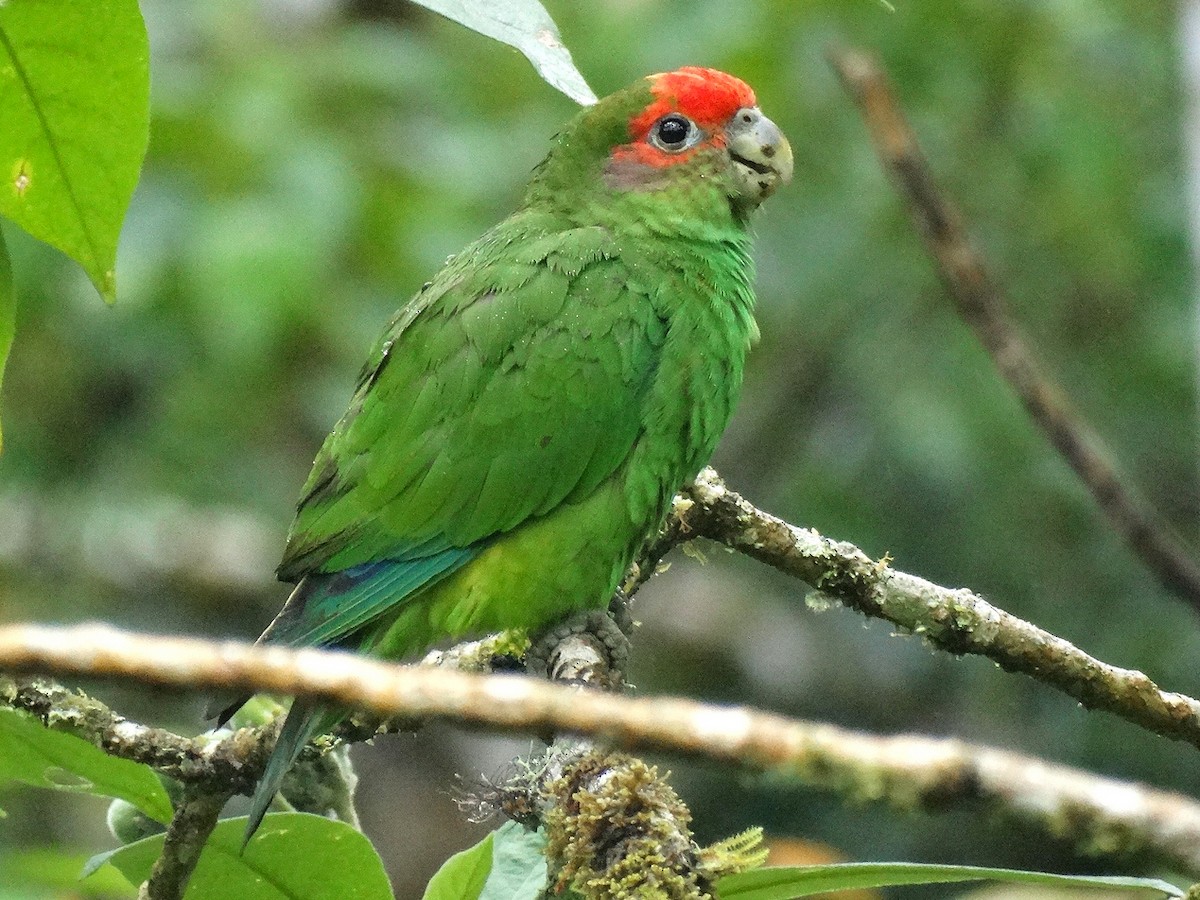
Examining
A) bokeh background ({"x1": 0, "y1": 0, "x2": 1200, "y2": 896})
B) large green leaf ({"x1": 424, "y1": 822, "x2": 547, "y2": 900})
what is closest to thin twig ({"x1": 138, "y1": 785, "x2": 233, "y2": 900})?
large green leaf ({"x1": 424, "y1": 822, "x2": 547, "y2": 900})

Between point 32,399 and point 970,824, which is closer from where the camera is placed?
point 970,824

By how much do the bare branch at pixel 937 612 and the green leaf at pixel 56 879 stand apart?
108 cm

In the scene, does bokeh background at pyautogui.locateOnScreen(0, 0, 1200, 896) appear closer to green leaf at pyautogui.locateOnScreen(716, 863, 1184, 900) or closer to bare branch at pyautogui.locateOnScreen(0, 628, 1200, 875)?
green leaf at pyautogui.locateOnScreen(716, 863, 1184, 900)

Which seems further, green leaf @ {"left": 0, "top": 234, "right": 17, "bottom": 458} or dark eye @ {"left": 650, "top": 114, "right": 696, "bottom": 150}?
dark eye @ {"left": 650, "top": 114, "right": 696, "bottom": 150}

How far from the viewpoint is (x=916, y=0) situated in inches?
187

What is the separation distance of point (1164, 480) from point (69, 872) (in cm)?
301

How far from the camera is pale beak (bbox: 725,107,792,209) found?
2.95 metres

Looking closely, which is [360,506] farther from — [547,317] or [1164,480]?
[1164,480]

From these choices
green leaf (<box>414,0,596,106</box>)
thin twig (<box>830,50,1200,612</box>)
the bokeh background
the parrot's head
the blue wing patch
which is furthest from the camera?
the bokeh background

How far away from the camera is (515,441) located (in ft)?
8.64

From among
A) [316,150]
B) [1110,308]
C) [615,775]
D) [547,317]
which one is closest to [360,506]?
[547,317]

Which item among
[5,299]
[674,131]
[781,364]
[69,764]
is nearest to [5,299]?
[5,299]

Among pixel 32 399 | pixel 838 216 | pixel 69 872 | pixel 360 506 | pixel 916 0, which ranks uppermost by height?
pixel 916 0

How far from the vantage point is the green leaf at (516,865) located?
1.83m
